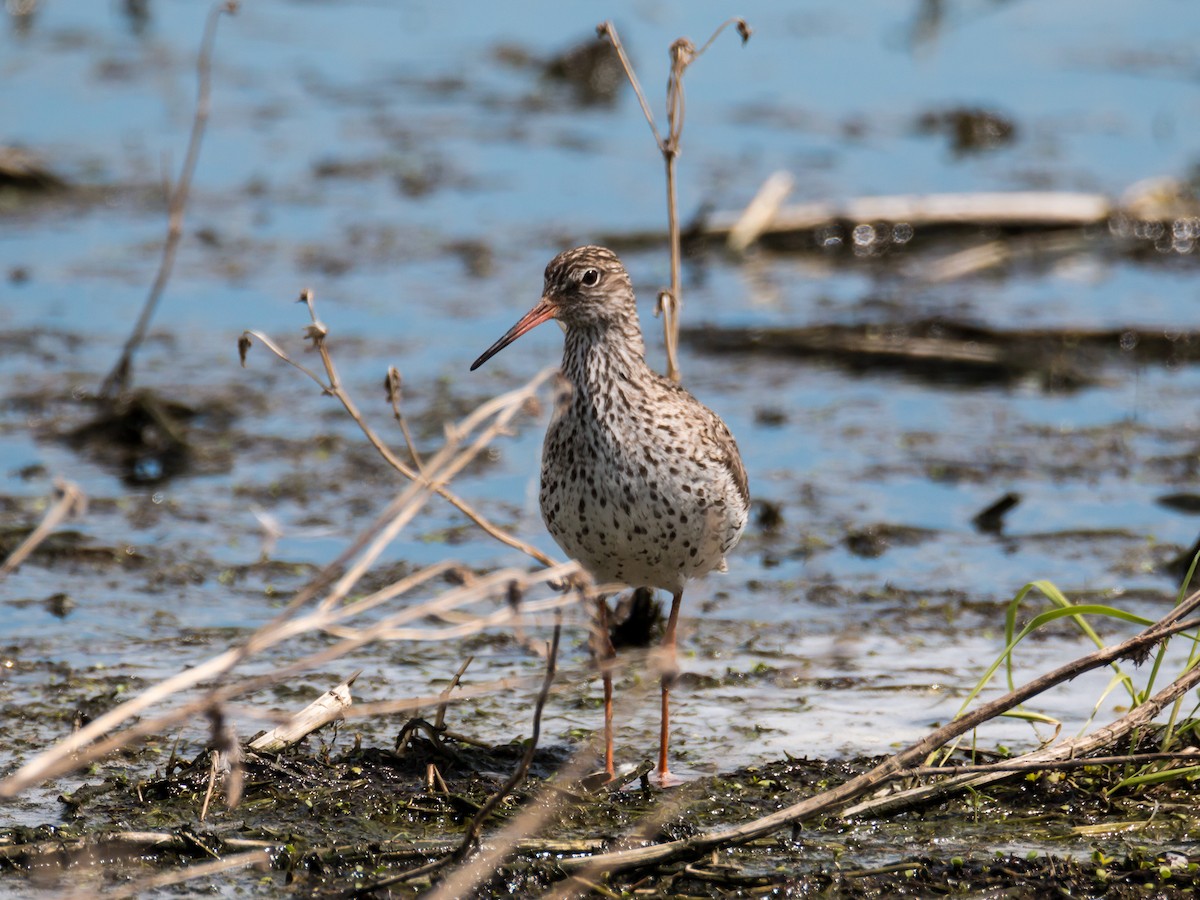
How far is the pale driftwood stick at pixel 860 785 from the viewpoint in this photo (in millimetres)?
4945

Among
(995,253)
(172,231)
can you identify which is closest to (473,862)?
(172,231)

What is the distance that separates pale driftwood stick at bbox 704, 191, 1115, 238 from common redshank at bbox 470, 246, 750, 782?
6730mm

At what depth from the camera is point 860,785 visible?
500cm

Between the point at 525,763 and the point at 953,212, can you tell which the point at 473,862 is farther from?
the point at 953,212

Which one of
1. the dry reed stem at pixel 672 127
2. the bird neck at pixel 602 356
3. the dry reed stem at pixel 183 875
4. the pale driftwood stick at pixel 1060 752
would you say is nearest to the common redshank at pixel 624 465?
the bird neck at pixel 602 356

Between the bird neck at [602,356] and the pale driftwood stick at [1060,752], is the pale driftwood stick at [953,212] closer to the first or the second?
the bird neck at [602,356]

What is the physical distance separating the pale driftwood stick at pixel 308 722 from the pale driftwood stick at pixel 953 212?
7.64 metres

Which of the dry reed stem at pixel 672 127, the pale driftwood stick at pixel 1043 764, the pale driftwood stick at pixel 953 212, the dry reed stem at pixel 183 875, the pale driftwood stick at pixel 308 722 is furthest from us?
the pale driftwood stick at pixel 953 212

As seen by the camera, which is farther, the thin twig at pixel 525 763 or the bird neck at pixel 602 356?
the bird neck at pixel 602 356

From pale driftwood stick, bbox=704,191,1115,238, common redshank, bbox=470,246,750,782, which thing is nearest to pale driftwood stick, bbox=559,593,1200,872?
common redshank, bbox=470,246,750,782

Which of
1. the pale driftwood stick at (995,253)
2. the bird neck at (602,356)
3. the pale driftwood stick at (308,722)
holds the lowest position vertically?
the pale driftwood stick at (308,722)

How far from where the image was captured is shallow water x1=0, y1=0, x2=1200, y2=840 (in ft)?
23.9

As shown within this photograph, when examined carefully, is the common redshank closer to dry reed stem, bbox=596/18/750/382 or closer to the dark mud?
the dark mud

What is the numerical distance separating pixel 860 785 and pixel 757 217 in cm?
837
